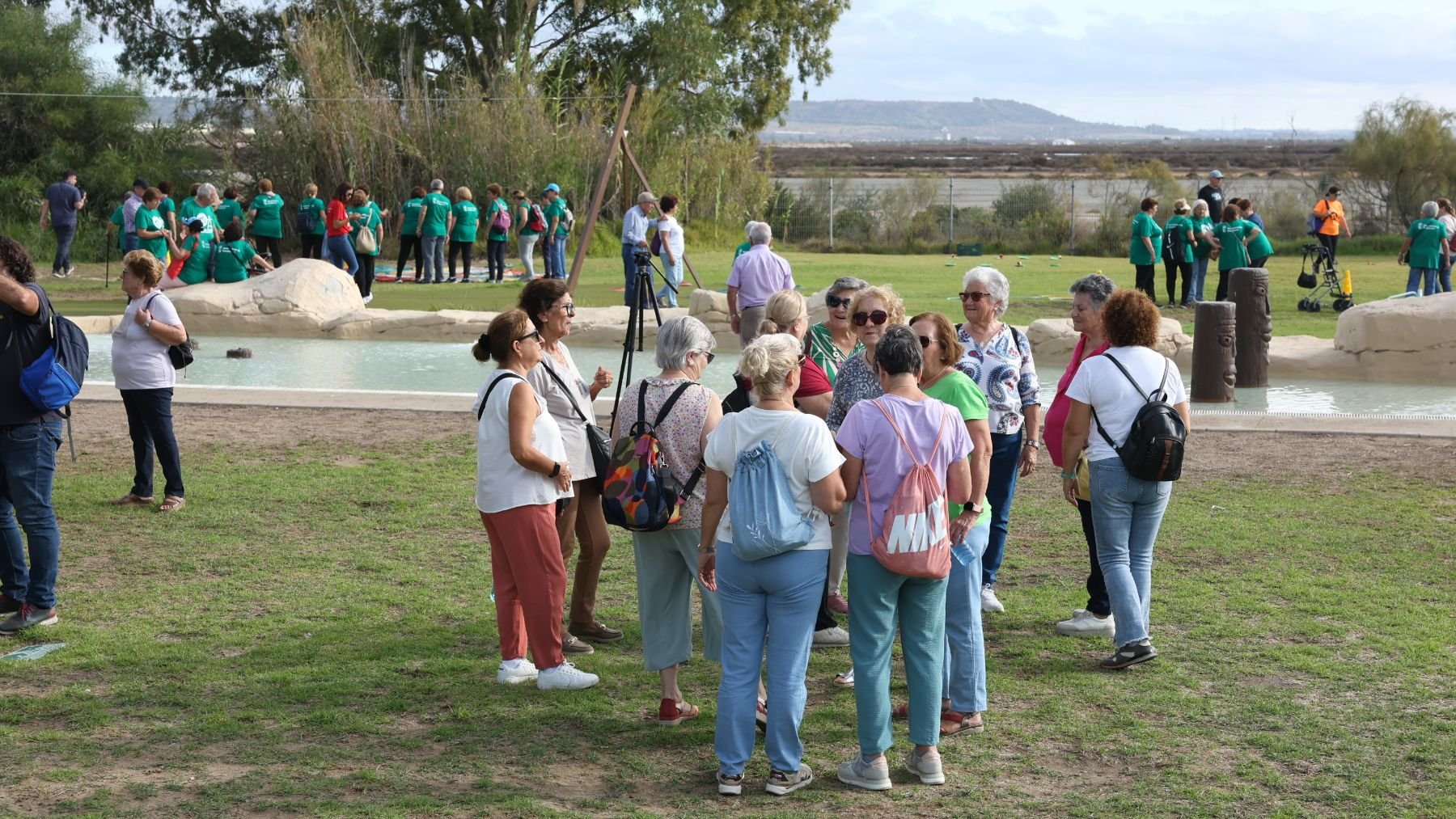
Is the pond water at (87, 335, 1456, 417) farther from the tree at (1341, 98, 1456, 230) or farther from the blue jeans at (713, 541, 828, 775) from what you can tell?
the tree at (1341, 98, 1456, 230)

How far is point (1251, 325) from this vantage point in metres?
12.8

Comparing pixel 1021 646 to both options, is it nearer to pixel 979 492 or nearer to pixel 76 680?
pixel 979 492

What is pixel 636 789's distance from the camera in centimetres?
441

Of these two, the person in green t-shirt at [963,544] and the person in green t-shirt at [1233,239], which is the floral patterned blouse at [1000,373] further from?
the person in green t-shirt at [1233,239]

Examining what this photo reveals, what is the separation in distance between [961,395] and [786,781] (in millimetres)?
1362

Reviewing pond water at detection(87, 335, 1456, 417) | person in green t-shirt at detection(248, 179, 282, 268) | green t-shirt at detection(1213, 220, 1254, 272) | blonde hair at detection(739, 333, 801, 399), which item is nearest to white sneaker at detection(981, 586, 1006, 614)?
blonde hair at detection(739, 333, 801, 399)

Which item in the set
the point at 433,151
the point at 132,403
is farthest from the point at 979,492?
the point at 433,151

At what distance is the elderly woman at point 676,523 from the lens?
482 centimetres

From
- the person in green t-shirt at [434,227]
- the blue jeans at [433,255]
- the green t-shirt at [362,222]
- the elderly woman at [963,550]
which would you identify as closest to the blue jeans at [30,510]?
the elderly woman at [963,550]

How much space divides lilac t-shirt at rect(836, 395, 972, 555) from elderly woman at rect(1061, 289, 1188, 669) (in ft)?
3.82

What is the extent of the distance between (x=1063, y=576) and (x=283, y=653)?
134 inches

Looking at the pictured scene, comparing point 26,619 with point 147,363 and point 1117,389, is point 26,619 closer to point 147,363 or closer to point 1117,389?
point 147,363

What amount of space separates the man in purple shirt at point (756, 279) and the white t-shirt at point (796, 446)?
706cm

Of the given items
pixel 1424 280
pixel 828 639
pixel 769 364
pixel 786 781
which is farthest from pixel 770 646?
pixel 1424 280
